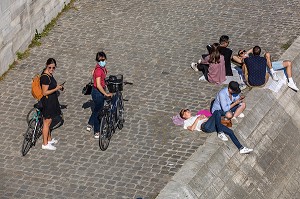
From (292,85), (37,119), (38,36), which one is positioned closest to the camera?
(37,119)

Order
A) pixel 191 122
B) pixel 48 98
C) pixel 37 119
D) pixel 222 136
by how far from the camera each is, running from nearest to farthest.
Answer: pixel 48 98 → pixel 37 119 → pixel 222 136 → pixel 191 122

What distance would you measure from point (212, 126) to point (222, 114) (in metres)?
0.39

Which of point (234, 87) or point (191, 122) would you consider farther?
point (191, 122)

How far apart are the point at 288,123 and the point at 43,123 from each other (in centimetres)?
578

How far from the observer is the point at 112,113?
15734 millimetres

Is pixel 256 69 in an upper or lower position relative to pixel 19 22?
upper

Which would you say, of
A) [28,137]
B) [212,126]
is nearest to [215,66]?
[212,126]

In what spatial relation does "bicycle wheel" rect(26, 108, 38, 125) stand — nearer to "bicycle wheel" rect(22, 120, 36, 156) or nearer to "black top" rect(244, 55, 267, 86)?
"bicycle wheel" rect(22, 120, 36, 156)

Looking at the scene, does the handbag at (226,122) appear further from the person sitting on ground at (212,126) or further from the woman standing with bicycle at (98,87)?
the woman standing with bicycle at (98,87)

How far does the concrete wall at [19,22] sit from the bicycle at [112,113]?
3.55 metres

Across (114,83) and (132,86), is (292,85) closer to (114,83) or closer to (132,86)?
(132,86)

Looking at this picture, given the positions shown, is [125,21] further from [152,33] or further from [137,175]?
[137,175]

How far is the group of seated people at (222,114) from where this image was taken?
52.4 feet

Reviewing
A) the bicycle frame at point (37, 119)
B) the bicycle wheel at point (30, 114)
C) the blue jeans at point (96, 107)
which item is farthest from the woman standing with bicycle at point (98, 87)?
the bicycle wheel at point (30, 114)
